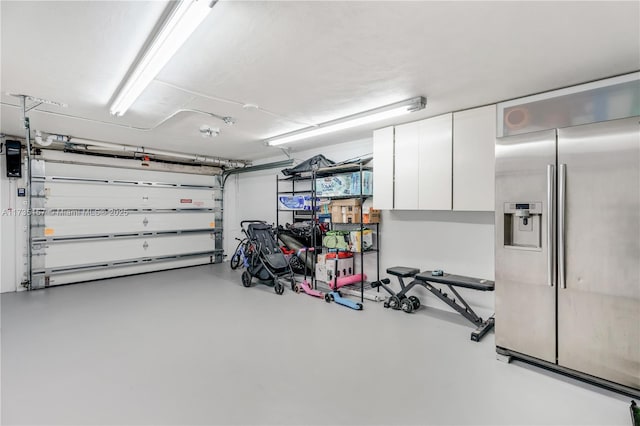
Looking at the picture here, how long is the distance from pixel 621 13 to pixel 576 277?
68.3 inches

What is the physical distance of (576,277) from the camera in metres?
2.28

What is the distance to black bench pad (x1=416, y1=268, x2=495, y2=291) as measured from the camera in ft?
10.2

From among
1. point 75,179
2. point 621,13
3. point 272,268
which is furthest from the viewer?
point 75,179

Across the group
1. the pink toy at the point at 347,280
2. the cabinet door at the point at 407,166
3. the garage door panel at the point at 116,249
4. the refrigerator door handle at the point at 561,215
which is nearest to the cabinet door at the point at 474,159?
the cabinet door at the point at 407,166

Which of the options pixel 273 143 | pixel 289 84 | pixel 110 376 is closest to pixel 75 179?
pixel 273 143

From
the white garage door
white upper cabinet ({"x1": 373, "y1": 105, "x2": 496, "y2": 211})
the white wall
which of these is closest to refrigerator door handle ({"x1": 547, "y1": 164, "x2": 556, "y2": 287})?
white upper cabinet ({"x1": 373, "y1": 105, "x2": 496, "y2": 211})

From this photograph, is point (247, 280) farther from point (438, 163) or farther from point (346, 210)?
point (438, 163)

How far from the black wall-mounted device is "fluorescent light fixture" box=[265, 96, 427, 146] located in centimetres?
395

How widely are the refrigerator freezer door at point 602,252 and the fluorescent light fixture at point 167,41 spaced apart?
106 inches

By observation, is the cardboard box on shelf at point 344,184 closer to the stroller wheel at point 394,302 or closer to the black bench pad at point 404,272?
the black bench pad at point 404,272

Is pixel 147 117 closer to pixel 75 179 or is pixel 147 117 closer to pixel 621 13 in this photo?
pixel 75 179

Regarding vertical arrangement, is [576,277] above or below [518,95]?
below

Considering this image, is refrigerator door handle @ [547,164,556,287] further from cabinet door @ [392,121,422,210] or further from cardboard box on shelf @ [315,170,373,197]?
cardboard box on shelf @ [315,170,373,197]

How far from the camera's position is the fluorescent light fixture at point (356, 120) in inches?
124
